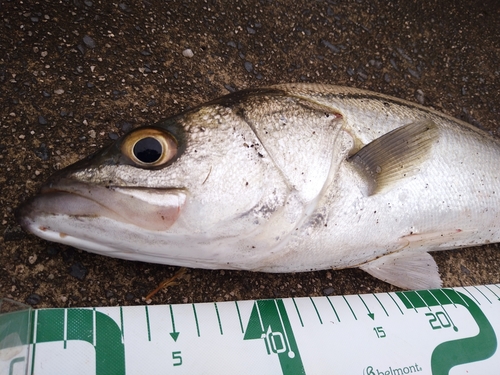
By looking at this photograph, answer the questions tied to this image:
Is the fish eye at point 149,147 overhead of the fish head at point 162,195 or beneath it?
overhead

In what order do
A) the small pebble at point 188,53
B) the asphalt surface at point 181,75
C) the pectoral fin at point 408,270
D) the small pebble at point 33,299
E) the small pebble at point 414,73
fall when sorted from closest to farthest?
the small pebble at point 33,299, the asphalt surface at point 181,75, the pectoral fin at point 408,270, the small pebble at point 188,53, the small pebble at point 414,73

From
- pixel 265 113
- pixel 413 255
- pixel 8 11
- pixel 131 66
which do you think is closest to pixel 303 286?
pixel 413 255

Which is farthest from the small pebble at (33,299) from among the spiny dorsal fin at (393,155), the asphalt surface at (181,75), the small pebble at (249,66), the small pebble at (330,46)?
the small pebble at (330,46)

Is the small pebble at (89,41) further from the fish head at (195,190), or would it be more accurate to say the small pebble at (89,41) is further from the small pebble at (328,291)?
the small pebble at (328,291)

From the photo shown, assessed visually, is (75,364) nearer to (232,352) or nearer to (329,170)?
(232,352)

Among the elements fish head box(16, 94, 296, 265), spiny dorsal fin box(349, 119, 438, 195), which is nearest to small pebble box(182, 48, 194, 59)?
fish head box(16, 94, 296, 265)
